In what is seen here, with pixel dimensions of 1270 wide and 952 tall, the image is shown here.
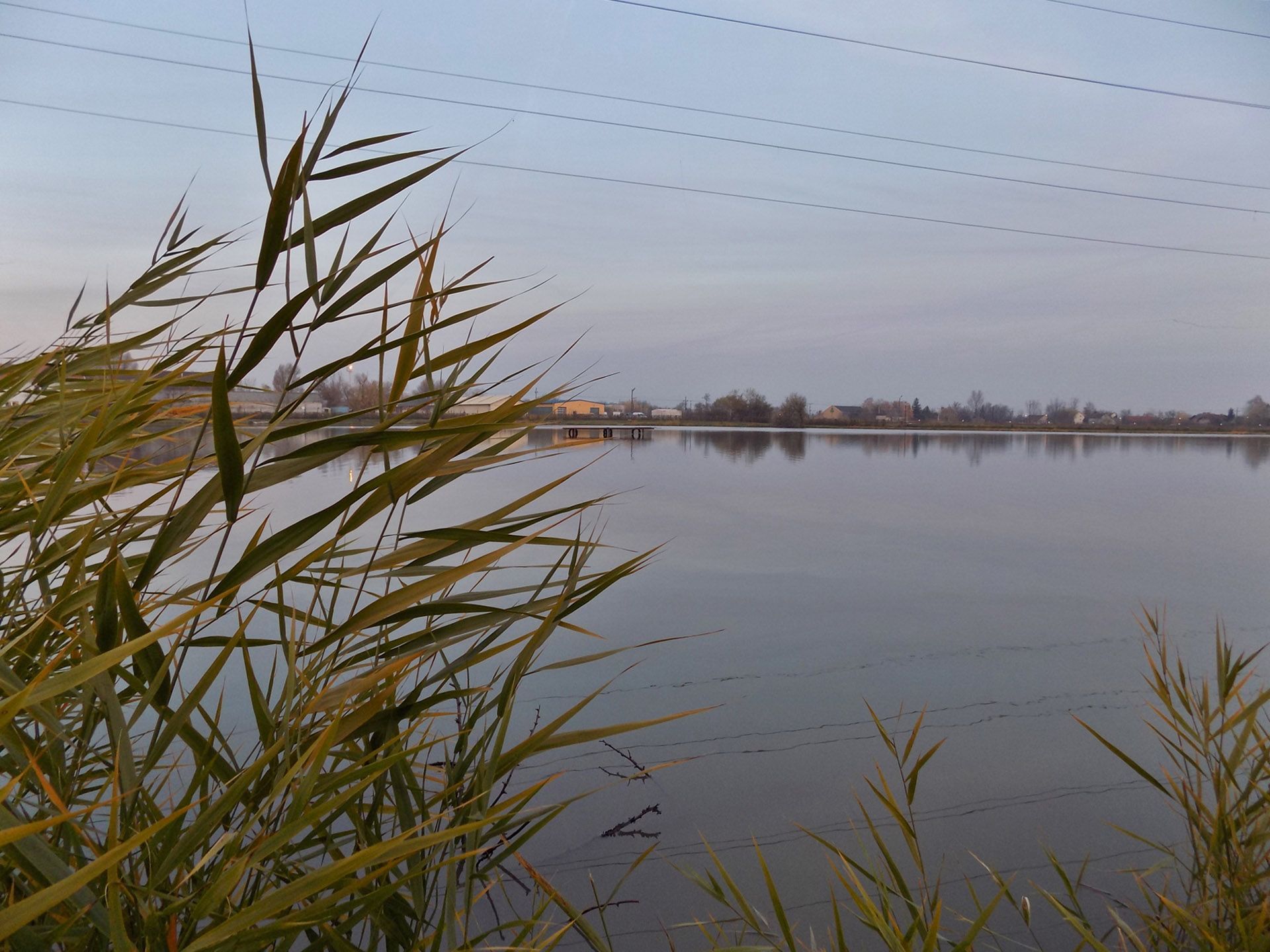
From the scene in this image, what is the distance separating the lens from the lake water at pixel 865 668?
3080mm

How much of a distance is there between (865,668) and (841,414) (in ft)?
183

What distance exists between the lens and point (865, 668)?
4734mm

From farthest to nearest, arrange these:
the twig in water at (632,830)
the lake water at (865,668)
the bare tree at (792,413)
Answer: the bare tree at (792,413) < the lake water at (865,668) < the twig in water at (632,830)

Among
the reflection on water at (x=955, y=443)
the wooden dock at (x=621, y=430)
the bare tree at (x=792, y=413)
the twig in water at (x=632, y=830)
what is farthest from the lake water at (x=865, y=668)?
the bare tree at (x=792, y=413)

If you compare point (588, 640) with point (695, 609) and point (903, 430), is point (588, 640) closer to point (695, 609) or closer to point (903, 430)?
point (695, 609)

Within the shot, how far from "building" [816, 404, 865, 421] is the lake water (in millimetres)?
45969

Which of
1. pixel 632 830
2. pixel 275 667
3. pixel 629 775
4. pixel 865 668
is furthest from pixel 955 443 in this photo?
pixel 275 667

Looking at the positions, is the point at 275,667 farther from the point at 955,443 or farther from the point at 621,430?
the point at 621,430

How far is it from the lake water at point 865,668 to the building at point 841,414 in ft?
151

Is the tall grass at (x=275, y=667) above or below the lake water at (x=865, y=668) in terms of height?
above

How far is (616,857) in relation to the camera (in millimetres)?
2939

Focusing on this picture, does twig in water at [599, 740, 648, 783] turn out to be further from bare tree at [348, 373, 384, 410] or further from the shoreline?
the shoreline

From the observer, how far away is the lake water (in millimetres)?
3080

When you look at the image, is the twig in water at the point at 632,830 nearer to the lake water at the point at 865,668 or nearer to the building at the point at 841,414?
the lake water at the point at 865,668
